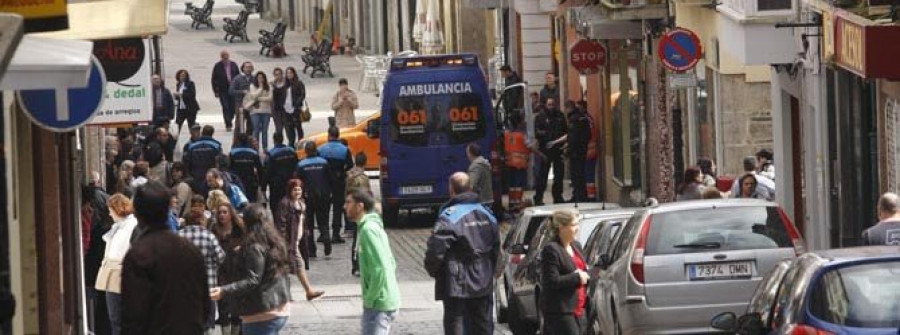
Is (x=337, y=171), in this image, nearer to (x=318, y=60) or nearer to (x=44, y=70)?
(x=44, y=70)

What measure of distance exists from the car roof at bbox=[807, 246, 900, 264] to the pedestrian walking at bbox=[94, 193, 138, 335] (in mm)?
6645

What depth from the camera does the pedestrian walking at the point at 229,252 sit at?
56.7 ft

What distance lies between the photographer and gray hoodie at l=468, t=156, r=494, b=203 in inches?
1280

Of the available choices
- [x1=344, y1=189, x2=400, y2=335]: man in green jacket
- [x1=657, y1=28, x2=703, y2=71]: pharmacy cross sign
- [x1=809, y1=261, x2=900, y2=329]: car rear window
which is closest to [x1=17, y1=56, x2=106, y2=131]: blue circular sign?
[x1=344, y1=189, x2=400, y2=335]: man in green jacket

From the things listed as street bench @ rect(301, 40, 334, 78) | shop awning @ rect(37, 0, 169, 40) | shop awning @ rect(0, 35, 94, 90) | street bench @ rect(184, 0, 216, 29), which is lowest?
street bench @ rect(301, 40, 334, 78)

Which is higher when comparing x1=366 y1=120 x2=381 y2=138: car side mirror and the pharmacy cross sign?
the pharmacy cross sign

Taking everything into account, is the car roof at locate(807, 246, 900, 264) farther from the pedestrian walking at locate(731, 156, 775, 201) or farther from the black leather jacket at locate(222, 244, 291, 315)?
the pedestrian walking at locate(731, 156, 775, 201)

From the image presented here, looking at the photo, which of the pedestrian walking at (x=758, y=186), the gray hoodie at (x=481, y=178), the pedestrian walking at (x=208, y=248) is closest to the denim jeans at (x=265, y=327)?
the pedestrian walking at (x=208, y=248)

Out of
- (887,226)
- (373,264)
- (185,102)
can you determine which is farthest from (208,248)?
(185,102)

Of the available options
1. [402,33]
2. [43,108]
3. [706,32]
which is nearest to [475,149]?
[706,32]

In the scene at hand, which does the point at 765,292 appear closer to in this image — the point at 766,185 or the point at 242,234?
the point at 242,234

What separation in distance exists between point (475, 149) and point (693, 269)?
1406 centimetres

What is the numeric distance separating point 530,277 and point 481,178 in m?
10.1

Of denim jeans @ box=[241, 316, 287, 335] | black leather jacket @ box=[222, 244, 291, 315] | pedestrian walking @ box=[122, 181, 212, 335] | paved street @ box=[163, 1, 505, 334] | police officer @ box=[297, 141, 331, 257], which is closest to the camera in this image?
pedestrian walking @ box=[122, 181, 212, 335]
